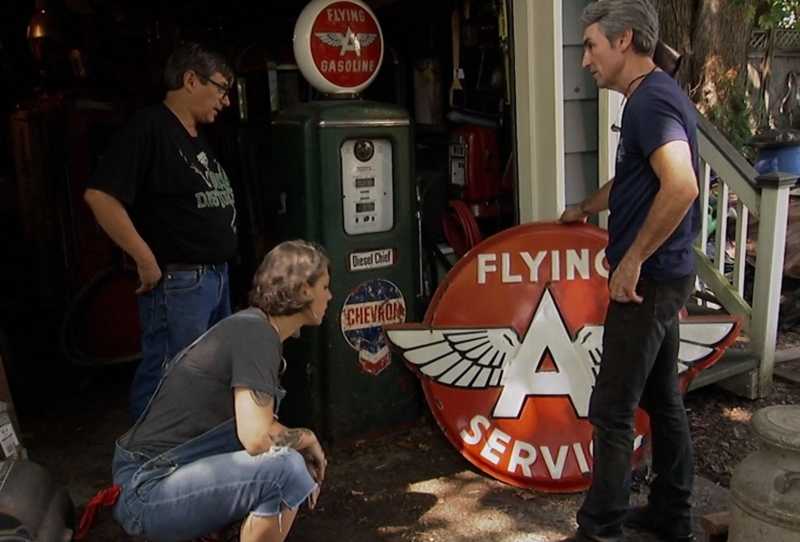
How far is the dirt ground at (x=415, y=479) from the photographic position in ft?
9.87

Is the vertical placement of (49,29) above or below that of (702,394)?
above

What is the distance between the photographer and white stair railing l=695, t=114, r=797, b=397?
3.89 metres

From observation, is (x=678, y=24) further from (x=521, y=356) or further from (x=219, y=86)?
(x=219, y=86)

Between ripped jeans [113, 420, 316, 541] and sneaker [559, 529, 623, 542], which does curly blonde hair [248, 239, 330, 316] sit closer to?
ripped jeans [113, 420, 316, 541]

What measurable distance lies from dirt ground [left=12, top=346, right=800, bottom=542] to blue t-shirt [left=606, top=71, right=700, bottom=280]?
1049 millimetres

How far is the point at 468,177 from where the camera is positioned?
13.9ft

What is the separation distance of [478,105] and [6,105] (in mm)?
4319

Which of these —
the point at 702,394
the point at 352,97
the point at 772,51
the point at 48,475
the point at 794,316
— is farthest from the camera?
the point at 772,51

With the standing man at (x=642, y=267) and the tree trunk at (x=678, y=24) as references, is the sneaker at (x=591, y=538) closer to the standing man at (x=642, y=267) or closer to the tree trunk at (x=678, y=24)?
the standing man at (x=642, y=267)

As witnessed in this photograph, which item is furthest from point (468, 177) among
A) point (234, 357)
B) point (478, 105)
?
point (234, 357)

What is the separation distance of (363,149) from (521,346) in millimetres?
1076

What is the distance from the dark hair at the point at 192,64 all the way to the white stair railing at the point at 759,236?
2294mm

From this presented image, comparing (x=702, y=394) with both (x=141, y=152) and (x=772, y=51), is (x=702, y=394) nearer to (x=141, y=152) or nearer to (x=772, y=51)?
(x=141, y=152)

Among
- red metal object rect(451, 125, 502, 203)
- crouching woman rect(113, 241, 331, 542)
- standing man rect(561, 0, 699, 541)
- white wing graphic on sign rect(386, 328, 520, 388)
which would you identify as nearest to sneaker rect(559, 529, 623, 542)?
standing man rect(561, 0, 699, 541)
